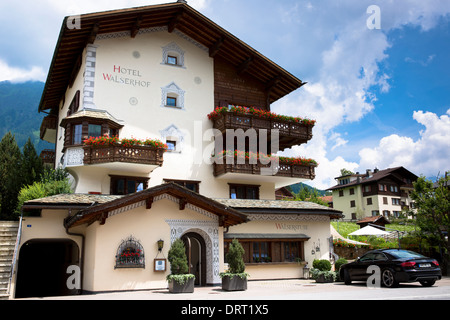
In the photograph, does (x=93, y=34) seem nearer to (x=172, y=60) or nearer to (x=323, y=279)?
(x=172, y=60)

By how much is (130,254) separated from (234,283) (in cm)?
440

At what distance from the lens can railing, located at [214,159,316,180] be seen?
2412cm

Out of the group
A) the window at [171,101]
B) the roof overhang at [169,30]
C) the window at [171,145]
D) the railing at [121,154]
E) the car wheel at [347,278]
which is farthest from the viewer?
the window at [171,101]

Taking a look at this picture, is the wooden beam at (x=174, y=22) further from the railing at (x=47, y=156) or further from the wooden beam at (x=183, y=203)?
the railing at (x=47, y=156)

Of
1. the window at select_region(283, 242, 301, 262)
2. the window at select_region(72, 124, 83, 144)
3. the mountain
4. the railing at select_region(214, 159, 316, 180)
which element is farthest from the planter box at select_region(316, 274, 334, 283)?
the mountain

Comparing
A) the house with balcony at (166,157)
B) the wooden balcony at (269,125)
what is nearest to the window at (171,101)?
the house with balcony at (166,157)

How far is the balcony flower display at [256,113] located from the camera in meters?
24.8

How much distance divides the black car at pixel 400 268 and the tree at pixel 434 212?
8662mm

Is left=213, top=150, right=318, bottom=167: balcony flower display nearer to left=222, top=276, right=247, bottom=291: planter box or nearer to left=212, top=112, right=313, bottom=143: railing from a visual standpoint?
left=212, top=112, right=313, bottom=143: railing

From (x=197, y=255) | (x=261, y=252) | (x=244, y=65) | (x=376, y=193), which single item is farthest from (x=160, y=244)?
(x=376, y=193)

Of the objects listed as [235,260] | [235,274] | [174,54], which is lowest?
[235,274]

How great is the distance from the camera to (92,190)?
2189 cm

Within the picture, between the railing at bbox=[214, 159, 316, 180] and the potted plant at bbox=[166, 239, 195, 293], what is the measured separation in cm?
909

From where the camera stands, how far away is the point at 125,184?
22.7 m
